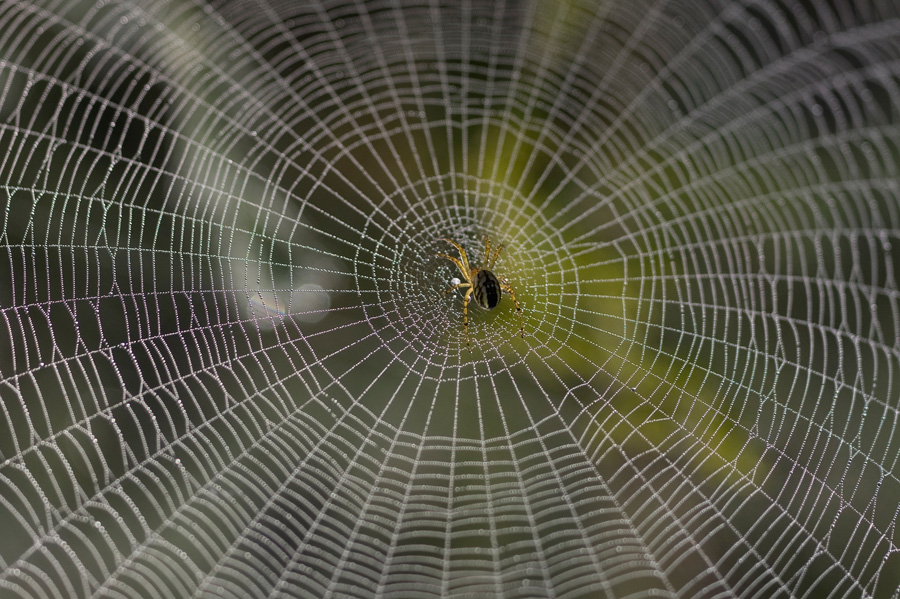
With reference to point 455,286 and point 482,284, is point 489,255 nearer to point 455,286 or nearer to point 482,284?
point 455,286

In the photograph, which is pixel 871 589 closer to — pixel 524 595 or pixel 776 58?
pixel 524 595

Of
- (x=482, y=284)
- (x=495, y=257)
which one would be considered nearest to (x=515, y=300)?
(x=495, y=257)

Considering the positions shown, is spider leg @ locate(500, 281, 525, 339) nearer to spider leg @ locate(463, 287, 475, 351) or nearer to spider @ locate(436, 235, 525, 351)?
spider @ locate(436, 235, 525, 351)

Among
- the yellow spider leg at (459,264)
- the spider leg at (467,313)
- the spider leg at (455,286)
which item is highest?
the yellow spider leg at (459,264)

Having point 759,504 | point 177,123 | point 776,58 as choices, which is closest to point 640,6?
point 776,58

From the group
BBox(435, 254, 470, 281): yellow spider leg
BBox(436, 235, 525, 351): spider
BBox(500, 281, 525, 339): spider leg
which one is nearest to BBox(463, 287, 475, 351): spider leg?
BBox(436, 235, 525, 351): spider

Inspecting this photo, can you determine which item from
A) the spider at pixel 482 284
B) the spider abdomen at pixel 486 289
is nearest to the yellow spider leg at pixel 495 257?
the spider at pixel 482 284

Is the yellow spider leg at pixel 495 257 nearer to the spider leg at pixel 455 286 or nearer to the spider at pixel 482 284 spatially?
the spider at pixel 482 284
